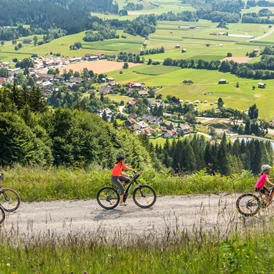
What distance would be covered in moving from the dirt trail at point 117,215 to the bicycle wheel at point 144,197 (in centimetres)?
20

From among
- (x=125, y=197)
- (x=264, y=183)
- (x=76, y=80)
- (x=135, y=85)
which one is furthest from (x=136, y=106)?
(x=264, y=183)

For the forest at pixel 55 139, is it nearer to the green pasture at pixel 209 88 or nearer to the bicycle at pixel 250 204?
the bicycle at pixel 250 204

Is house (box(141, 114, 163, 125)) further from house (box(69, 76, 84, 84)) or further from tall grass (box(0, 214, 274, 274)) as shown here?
tall grass (box(0, 214, 274, 274))

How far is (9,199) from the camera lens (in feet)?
49.7

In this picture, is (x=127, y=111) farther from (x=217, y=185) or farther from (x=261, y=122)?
(x=217, y=185)

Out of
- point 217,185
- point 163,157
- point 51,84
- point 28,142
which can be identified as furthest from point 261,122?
point 217,185

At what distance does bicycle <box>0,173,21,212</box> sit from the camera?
14984 millimetres

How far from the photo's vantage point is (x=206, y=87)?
175m

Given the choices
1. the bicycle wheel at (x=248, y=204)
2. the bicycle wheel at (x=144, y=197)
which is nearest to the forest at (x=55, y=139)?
the bicycle wheel at (x=144, y=197)

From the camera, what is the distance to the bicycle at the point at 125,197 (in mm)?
15078

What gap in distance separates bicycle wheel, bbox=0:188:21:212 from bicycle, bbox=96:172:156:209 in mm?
2621

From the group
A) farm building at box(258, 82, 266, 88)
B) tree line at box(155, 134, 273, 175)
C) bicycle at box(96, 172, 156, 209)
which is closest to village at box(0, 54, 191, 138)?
tree line at box(155, 134, 273, 175)

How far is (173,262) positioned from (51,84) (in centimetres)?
18930

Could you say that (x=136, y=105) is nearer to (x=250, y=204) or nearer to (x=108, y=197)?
(x=108, y=197)
